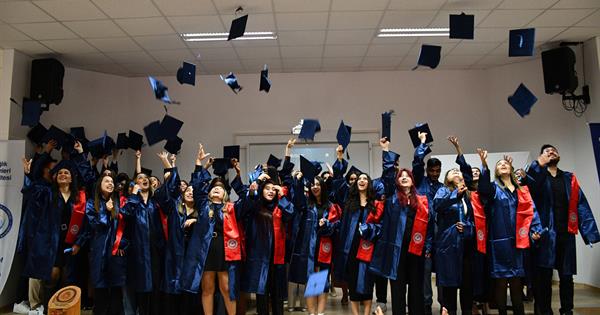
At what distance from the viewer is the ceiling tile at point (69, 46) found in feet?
16.7

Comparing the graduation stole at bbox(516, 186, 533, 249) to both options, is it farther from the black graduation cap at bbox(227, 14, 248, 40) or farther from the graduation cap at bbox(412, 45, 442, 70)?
the black graduation cap at bbox(227, 14, 248, 40)

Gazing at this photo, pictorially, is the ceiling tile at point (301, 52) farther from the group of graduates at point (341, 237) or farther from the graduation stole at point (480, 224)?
the graduation stole at point (480, 224)

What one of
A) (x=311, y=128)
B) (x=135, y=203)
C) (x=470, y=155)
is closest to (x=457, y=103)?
(x=470, y=155)

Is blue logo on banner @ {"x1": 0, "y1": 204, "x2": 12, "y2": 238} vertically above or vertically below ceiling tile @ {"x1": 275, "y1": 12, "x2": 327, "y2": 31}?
below

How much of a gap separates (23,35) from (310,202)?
377 cm

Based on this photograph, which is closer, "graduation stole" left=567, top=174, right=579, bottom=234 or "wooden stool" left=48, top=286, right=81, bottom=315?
"wooden stool" left=48, top=286, right=81, bottom=315

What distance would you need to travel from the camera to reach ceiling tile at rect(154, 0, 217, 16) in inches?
166

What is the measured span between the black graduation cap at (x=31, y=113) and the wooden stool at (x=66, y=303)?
3830 mm

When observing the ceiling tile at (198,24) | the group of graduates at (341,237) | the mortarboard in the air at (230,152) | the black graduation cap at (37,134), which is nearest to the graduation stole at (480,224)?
the group of graduates at (341,237)

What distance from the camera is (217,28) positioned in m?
4.91

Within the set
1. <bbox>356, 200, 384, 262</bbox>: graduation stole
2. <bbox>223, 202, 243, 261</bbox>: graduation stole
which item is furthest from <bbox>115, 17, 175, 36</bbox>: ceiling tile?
<bbox>356, 200, 384, 262</bbox>: graduation stole

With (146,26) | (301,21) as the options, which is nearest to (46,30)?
(146,26)

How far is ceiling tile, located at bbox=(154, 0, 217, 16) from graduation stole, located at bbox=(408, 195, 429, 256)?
108 inches

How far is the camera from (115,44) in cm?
525
